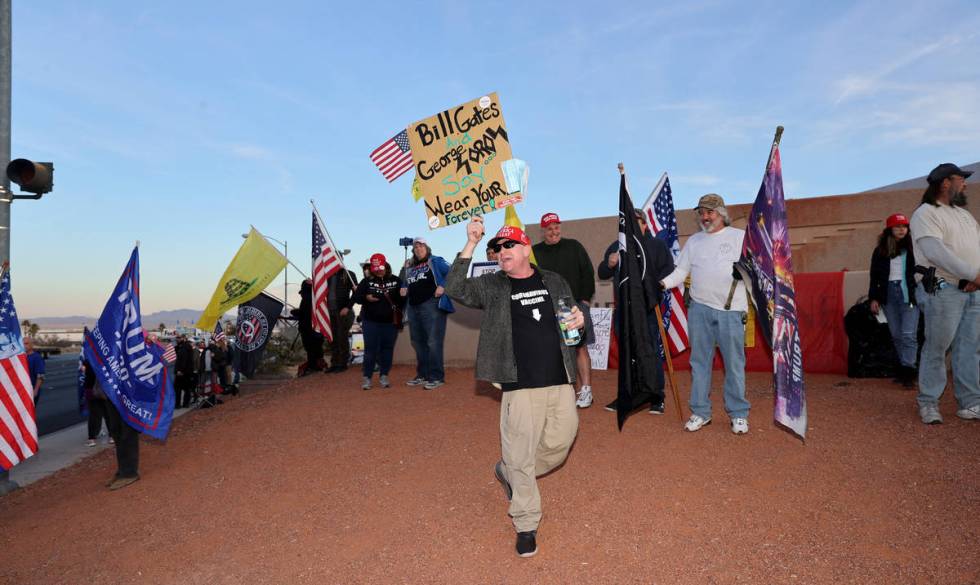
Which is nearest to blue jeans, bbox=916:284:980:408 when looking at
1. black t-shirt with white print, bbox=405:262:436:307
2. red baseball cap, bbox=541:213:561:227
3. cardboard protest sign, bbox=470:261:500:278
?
red baseball cap, bbox=541:213:561:227

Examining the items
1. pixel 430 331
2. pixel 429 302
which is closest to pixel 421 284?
pixel 429 302

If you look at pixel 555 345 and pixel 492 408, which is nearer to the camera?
pixel 555 345

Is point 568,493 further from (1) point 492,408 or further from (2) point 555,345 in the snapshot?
(1) point 492,408

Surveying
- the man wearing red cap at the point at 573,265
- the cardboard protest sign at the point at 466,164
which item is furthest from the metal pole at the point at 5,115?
the man wearing red cap at the point at 573,265

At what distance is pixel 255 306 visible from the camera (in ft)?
45.4

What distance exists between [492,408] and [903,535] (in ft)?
15.6

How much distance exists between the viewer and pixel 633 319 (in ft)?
18.7

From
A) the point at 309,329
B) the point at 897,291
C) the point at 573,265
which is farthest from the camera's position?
the point at 309,329

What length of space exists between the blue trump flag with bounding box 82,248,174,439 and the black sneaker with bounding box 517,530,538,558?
4367mm

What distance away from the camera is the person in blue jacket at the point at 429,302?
9.70 m

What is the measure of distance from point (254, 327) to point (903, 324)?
38.1 ft

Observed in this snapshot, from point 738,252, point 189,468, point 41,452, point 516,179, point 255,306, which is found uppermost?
point 516,179

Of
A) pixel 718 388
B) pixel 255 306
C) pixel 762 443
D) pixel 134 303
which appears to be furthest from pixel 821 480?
pixel 255 306

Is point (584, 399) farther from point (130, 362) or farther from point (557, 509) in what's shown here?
point (130, 362)
